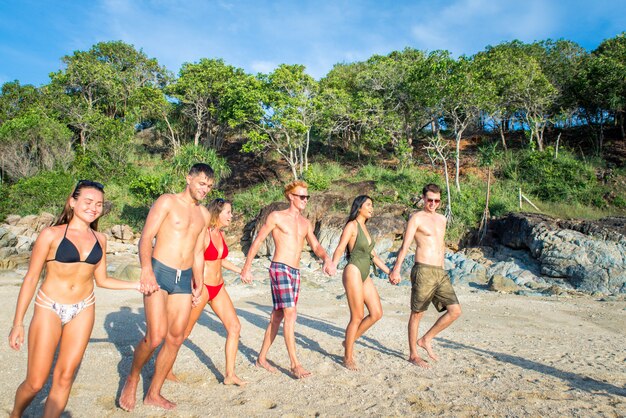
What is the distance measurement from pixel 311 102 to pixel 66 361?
20.9m

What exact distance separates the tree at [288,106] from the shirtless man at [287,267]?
1744 centimetres

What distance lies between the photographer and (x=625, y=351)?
5.37 m

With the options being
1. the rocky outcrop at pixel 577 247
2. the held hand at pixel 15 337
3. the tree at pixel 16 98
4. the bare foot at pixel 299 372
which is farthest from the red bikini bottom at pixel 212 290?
the tree at pixel 16 98

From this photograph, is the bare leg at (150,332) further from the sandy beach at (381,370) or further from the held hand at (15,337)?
the held hand at (15,337)

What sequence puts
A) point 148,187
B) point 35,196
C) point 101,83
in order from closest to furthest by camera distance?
point 148,187 → point 35,196 → point 101,83

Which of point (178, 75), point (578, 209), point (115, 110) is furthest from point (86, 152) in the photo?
point (578, 209)

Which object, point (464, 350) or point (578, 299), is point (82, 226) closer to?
point (464, 350)

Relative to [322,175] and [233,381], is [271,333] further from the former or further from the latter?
[322,175]

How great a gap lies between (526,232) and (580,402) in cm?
1236

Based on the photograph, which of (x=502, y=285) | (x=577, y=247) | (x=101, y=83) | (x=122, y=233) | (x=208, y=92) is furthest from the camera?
(x=101, y=83)

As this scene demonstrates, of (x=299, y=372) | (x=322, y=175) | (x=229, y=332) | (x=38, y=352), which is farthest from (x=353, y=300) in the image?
(x=322, y=175)

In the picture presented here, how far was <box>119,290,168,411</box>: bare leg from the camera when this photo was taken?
129 inches

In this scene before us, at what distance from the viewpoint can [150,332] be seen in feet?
10.7

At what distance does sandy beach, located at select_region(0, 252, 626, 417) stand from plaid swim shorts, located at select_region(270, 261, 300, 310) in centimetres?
76
